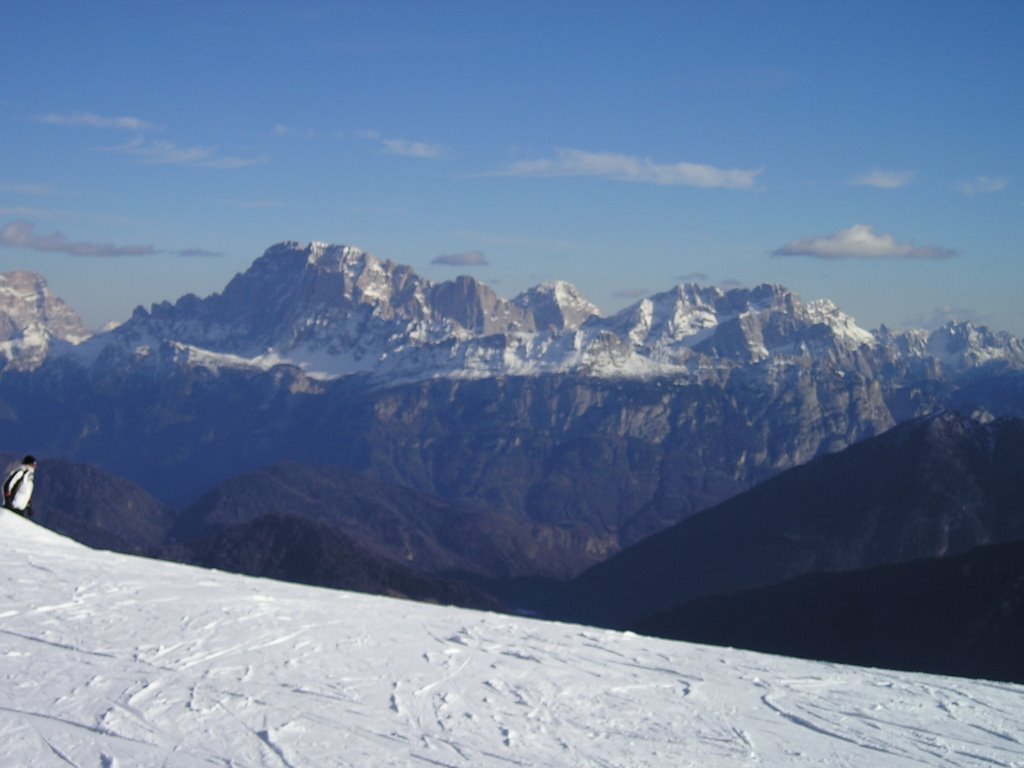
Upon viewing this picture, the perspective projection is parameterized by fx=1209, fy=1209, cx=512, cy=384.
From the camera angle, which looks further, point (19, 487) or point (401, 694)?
point (19, 487)

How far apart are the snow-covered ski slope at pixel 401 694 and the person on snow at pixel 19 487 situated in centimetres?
761

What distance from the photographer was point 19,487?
5122 cm

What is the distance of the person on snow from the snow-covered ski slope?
761 centimetres

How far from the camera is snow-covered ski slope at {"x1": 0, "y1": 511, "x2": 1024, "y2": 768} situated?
89.3ft

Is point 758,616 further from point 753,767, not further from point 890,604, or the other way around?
point 753,767

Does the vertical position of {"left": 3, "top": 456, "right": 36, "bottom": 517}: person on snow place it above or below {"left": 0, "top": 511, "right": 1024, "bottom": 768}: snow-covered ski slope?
above

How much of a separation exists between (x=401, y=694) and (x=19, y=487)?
27.0 m

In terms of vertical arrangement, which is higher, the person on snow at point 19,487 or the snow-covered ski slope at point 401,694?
the person on snow at point 19,487

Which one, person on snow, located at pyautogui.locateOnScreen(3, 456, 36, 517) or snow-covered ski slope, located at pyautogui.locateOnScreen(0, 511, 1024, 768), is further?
person on snow, located at pyautogui.locateOnScreen(3, 456, 36, 517)

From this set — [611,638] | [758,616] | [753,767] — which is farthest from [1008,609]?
[753,767]

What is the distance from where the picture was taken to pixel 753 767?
2794 cm

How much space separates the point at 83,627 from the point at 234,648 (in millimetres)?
4805

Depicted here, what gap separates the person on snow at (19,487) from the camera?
50.6m

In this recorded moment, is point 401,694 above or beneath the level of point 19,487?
A: beneath
